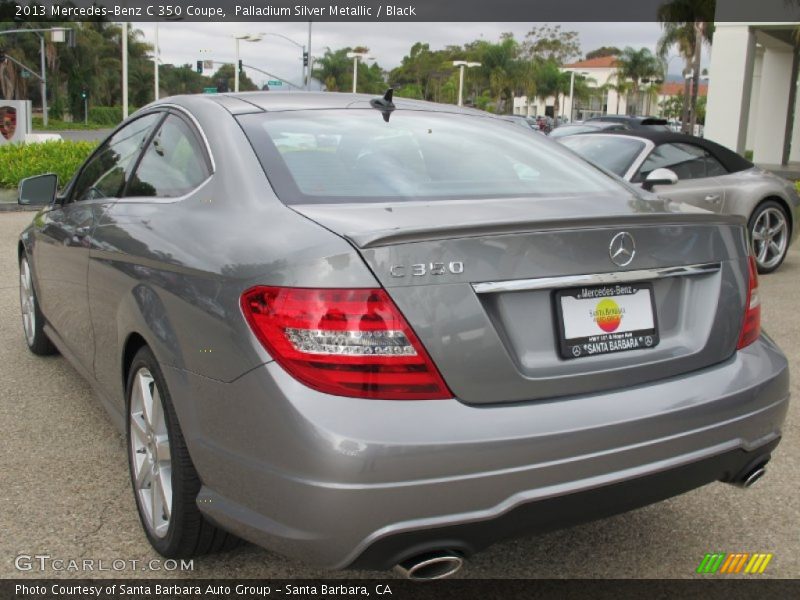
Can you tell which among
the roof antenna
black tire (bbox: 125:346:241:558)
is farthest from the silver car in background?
black tire (bbox: 125:346:241:558)

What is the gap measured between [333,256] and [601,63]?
439 feet

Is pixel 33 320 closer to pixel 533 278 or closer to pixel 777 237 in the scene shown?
pixel 533 278

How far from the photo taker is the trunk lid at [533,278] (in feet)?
6.86

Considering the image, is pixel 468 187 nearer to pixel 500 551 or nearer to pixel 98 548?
pixel 500 551

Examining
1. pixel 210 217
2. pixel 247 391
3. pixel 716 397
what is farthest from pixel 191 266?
pixel 716 397

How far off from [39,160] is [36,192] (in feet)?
39.9

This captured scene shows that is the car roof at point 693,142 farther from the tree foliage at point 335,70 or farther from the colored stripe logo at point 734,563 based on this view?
the tree foliage at point 335,70

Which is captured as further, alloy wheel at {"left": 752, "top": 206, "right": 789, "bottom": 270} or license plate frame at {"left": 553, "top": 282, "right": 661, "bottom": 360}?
alloy wheel at {"left": 752, "top": 206, "right": 789, "bottom": 270}

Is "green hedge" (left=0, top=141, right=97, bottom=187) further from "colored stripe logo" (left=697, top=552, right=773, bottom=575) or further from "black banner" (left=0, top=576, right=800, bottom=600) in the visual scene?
"colored stripe logo" (left=697, top=552, right=773, bottom=575)

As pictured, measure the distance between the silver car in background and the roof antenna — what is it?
452 centimetres

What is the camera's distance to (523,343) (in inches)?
86.1

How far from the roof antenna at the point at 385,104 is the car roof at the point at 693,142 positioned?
5167mm

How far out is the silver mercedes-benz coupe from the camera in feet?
6.71

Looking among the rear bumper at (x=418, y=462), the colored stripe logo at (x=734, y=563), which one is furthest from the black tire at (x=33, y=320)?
the colored stripe logo at (x=734, y=563)
